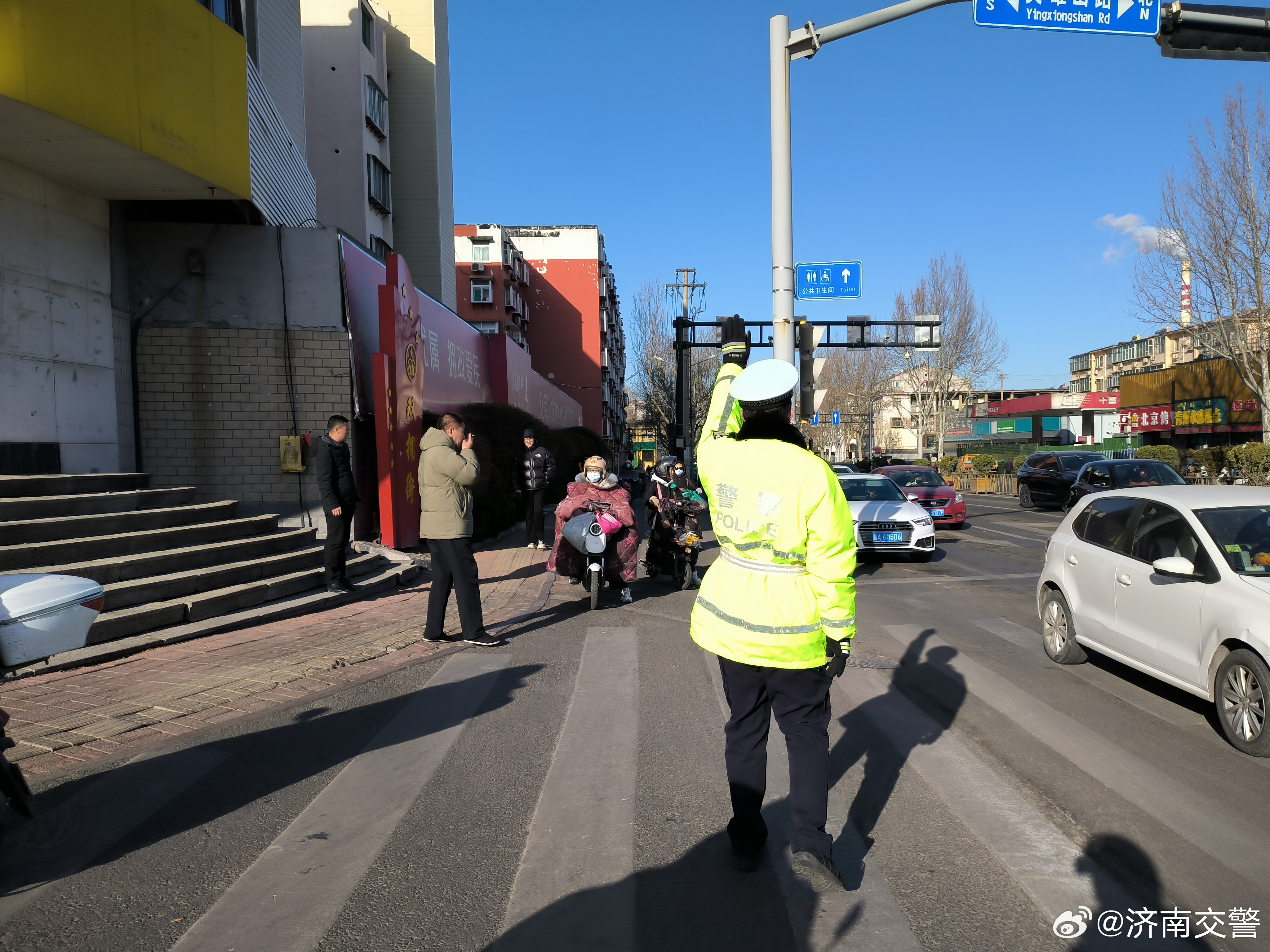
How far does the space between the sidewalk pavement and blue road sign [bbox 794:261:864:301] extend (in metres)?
6.33

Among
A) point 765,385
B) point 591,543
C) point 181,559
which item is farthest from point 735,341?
point 181,559

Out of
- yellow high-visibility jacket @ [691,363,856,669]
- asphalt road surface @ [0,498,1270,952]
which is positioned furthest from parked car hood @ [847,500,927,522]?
yellow high-visibility jacket @ [691,363,856,669]

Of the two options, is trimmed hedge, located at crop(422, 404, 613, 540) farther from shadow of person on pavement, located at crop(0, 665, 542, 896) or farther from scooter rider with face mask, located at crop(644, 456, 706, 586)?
shadow of person on pavement, located at crop(0, 665, 542, 896)

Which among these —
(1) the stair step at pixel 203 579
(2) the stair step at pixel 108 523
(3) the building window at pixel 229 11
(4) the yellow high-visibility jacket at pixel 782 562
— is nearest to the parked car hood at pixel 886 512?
(1) the stair step at pixel 203 579

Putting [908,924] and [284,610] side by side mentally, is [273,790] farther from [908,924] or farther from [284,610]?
[284,610]

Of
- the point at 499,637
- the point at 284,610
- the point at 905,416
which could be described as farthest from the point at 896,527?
the point at 905,416

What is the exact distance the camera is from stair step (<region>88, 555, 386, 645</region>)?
7043mm

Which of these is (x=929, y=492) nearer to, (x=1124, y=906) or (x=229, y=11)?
(x=229, y=11)

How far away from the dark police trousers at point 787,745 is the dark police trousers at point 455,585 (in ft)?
14.0

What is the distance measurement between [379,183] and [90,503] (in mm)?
22110

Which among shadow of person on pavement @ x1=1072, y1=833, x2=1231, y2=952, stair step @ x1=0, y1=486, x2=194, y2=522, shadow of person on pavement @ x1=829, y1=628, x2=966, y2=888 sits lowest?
shadow of person on pavement @ x1=829, y1=628, x2=966, y2=888

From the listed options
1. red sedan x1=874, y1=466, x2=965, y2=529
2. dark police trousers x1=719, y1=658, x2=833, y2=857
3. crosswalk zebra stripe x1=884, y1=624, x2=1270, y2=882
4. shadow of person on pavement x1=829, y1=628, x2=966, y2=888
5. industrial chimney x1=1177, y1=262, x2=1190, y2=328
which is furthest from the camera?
industrial chimney x1=1177, y1=262, x2=1190, y2=328

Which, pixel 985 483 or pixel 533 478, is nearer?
pixel 533 478

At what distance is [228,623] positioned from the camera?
25.8 feet
